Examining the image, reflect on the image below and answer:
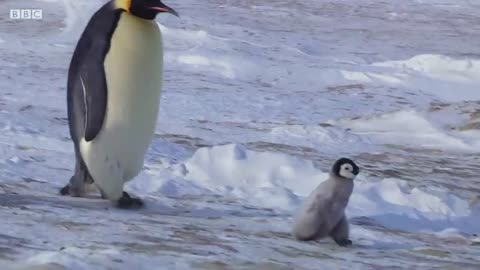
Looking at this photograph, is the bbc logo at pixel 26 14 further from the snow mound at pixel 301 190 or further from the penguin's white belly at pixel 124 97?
the penguin's white belly at pixel 124 97

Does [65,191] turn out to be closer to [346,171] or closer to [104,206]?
[104,206]

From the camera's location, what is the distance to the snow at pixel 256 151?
177 inches

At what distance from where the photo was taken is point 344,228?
500 cm

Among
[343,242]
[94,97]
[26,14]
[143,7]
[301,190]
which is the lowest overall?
[301,190]

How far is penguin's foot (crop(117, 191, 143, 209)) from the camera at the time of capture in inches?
216

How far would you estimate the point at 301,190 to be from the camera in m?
6.82

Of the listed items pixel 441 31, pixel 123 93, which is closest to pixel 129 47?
pixel 123 93

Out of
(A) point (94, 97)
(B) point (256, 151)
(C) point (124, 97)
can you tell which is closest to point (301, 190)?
(B) point (256, 151)

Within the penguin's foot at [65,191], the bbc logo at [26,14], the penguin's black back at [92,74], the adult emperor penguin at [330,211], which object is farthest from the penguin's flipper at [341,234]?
the bbc logo at [26,14]

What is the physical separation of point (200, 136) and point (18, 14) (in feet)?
42.4

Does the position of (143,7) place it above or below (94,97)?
above

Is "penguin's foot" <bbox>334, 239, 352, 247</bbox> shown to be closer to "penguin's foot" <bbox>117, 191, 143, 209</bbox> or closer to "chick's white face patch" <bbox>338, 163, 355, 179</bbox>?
"chick's white face patch" <bbox>338, 163, 355, 179</bbox>

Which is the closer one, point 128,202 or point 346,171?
point 346,171

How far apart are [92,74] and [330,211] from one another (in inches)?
53.4
